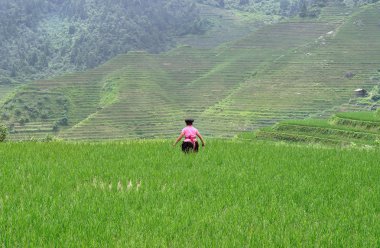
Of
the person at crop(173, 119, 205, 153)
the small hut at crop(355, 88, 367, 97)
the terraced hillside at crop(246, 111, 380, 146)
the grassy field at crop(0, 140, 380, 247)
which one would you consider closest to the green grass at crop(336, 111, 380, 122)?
the terraced hillside at crop(246, 111, 380, 146)

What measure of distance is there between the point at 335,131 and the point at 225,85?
10584cm

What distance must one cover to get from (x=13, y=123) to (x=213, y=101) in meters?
55.8

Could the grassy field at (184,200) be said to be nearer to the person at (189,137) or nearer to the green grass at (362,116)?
the person at (189,137)

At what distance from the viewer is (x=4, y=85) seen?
18400 cm

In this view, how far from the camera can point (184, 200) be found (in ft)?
23.9

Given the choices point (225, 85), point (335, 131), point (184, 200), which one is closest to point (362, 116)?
point (335, 131)

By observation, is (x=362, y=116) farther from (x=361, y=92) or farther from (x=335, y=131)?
(x=361, y=92)

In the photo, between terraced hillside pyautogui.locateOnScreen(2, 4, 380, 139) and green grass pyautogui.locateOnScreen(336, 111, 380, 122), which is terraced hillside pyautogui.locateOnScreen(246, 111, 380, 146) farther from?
terraced hillside pyautogui.locateOnScreen(2, 4, 380, 139)

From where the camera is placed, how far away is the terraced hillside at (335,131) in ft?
144

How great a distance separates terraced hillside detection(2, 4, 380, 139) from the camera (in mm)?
112188

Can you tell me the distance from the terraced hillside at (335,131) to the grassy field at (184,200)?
109ft

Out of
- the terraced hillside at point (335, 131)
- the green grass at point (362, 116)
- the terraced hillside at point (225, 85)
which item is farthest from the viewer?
the terraced hillside at point (225, 85)

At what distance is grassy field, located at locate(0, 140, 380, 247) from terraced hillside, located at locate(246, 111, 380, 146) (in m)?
33.4

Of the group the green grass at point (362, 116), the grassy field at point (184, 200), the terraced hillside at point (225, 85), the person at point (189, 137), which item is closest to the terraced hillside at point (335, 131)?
the green grass at point (362, 116)
